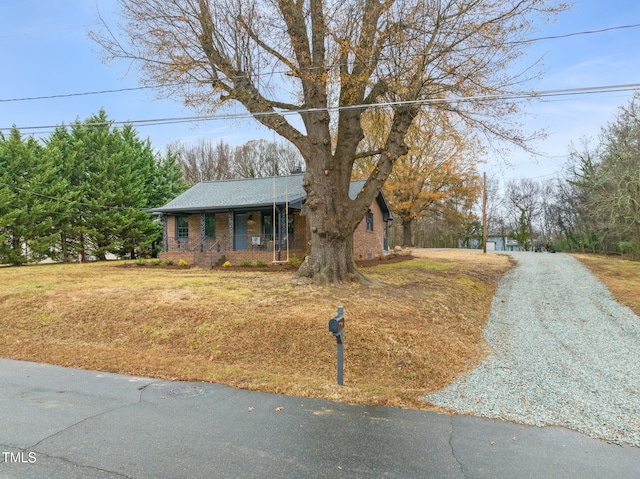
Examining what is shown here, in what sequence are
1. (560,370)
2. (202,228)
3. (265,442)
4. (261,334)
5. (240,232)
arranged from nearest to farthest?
(265,442) < (560,370) < (261,334) < (202,228) < (240,232)

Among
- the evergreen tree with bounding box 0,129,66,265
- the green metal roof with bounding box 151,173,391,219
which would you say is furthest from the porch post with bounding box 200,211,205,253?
the evergreen tree with bounding box 0,129,66,265

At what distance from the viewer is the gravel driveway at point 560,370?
13.2 feet

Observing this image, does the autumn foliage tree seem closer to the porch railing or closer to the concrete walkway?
the porch railing

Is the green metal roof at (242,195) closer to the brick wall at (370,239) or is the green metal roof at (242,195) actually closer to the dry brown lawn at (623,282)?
the brick wall at (370,239)

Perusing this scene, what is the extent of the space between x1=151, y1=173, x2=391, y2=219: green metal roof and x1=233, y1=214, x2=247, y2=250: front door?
1.12 meters

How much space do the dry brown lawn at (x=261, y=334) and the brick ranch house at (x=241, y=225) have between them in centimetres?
768

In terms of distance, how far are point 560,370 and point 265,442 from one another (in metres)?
4.57

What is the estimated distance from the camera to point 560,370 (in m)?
5.62

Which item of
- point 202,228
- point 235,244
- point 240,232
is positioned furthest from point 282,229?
point 202,228

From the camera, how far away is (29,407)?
4.20 m

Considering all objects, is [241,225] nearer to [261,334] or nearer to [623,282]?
[261,334]

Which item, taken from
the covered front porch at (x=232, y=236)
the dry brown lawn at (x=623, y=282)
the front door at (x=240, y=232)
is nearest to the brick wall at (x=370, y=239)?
the covered front porch at (x=232, y=236)

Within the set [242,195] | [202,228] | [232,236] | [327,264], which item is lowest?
[327,264]

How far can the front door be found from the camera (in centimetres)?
1991
